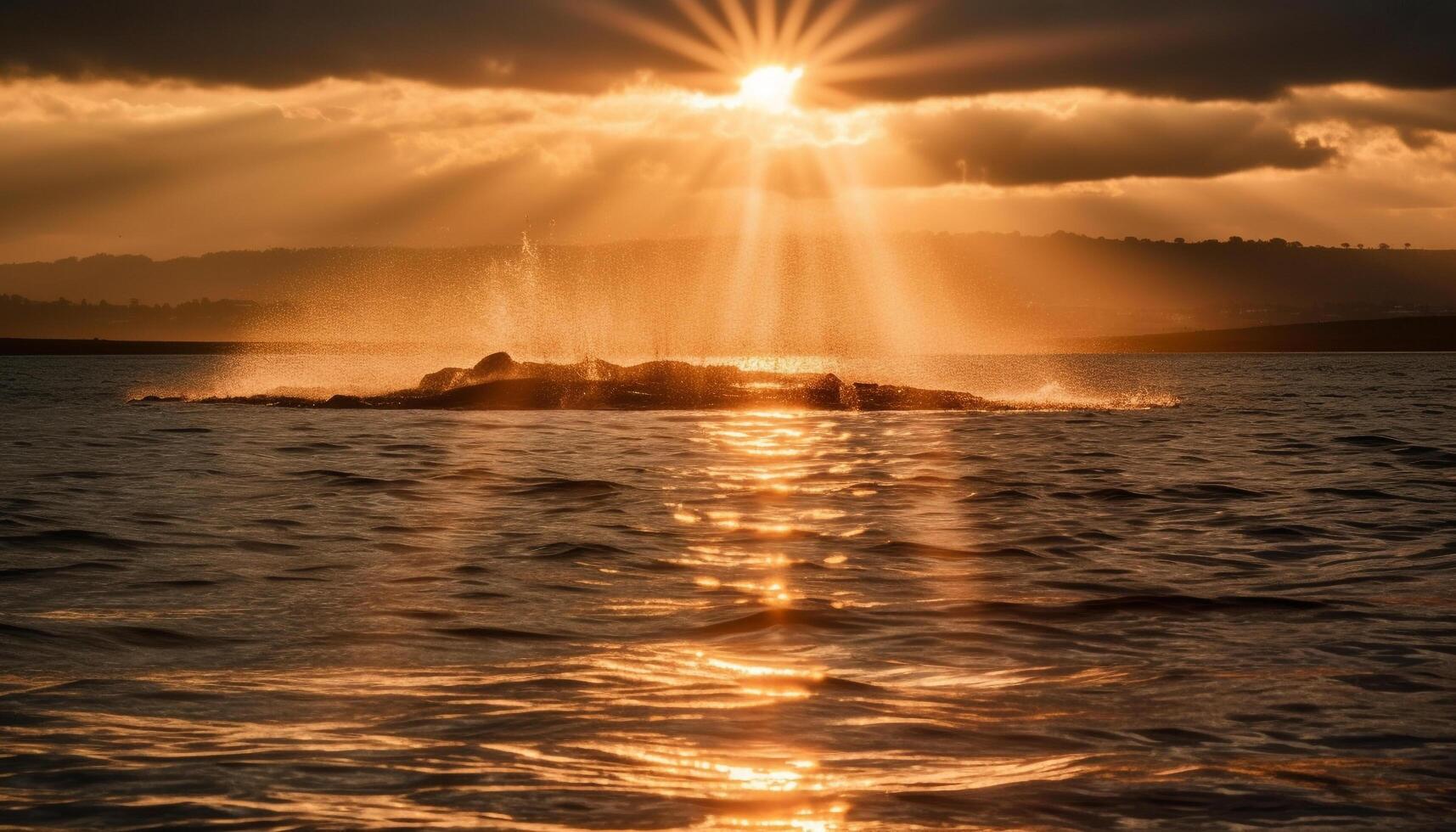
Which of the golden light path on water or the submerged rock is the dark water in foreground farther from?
the submerged rock

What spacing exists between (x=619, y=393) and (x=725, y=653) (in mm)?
56725

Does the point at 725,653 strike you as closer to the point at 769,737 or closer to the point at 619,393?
the point at 769,737

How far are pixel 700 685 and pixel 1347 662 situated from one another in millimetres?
5573

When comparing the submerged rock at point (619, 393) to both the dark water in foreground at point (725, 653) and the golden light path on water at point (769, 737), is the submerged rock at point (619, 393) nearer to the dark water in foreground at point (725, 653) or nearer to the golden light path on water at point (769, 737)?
the dark water in foreground at point (725, 653)

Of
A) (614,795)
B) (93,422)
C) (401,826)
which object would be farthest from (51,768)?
(93,422)

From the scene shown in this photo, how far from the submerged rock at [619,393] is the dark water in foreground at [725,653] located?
3664 cm

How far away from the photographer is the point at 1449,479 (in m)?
30.6

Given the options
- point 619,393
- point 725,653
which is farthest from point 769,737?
point 619,393

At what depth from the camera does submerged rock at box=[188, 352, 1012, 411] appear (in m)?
66.9

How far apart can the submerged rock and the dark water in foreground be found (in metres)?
36.6

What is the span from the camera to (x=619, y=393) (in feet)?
226

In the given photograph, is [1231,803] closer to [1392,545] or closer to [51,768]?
[51,768]

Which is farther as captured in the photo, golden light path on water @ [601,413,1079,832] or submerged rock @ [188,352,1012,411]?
submerged rock @ [188,352,1012,411]

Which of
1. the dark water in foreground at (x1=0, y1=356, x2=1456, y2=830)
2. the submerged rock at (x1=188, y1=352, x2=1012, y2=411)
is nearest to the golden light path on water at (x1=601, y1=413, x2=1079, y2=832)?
the dark water in foreground at (x1=0, y1=356, x2=1456, y2=830)
